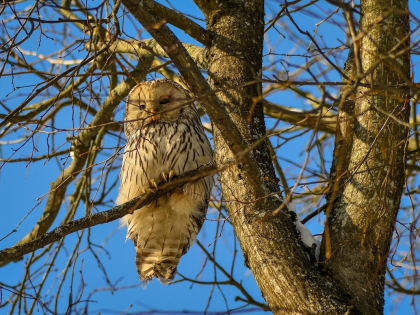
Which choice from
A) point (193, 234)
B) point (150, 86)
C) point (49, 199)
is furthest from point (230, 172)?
point (49, 199)

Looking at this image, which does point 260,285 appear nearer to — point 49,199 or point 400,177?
point 400,177

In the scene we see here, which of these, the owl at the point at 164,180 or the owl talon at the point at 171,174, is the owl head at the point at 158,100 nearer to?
the owl at the point at 164,180

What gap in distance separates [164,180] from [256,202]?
0.97 metres

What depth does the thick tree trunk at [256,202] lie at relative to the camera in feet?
7.67

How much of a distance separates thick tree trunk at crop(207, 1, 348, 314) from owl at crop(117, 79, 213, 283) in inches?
25.0

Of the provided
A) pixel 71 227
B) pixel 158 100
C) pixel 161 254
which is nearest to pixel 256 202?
pixel 71 227

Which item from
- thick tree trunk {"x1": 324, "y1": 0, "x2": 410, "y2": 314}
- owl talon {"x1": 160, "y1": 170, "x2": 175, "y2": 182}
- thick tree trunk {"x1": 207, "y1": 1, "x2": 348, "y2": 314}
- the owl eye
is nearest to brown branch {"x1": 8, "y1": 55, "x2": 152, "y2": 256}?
the owl eye

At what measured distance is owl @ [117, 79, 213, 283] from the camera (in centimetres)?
340

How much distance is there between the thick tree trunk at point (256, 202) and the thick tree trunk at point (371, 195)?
146 mm

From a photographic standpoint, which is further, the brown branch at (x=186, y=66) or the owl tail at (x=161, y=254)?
the owl tail at (x=161, y=254)

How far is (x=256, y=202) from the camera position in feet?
8.36

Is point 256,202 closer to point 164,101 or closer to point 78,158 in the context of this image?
point 164,101

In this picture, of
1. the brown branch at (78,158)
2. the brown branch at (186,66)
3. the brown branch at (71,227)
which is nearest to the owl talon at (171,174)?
the brown branch at (71,227)

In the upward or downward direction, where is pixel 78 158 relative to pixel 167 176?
upward
